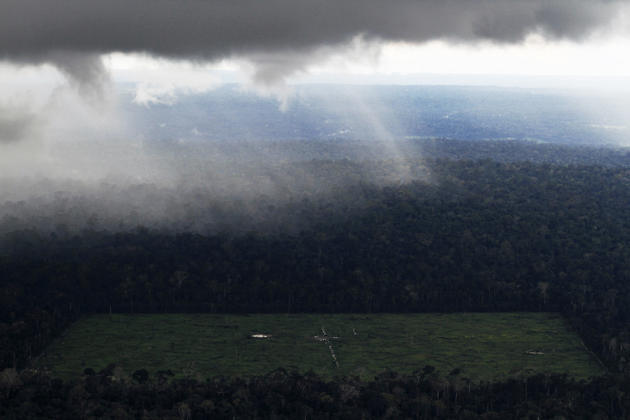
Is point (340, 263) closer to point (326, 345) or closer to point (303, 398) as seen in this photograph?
point (326, 345)

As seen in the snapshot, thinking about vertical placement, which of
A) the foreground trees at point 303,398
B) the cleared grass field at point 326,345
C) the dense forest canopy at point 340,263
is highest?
the dense forest canopy at point 340,263

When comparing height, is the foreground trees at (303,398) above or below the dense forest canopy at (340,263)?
below

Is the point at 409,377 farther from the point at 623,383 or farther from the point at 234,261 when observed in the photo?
the point at 234,261

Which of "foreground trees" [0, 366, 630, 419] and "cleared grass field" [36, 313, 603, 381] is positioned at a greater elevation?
"cleared grass field" [36, 313, 603, 381]

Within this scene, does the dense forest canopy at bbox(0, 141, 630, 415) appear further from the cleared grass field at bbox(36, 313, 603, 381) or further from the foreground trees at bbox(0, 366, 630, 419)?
the foreground trees at bbox(0, 366, 630, 419)

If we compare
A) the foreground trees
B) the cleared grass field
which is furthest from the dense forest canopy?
the foreground trees

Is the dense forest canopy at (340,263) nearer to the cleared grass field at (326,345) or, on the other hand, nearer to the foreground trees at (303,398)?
the cleared grass field at (326,345)

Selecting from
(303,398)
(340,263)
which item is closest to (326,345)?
(303,398)

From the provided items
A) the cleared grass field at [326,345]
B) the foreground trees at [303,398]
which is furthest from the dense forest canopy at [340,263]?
the foreground trees at [303,398]

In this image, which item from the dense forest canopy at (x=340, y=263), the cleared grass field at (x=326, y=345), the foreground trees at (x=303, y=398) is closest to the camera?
the foreground trees at (x=303, y=398)
